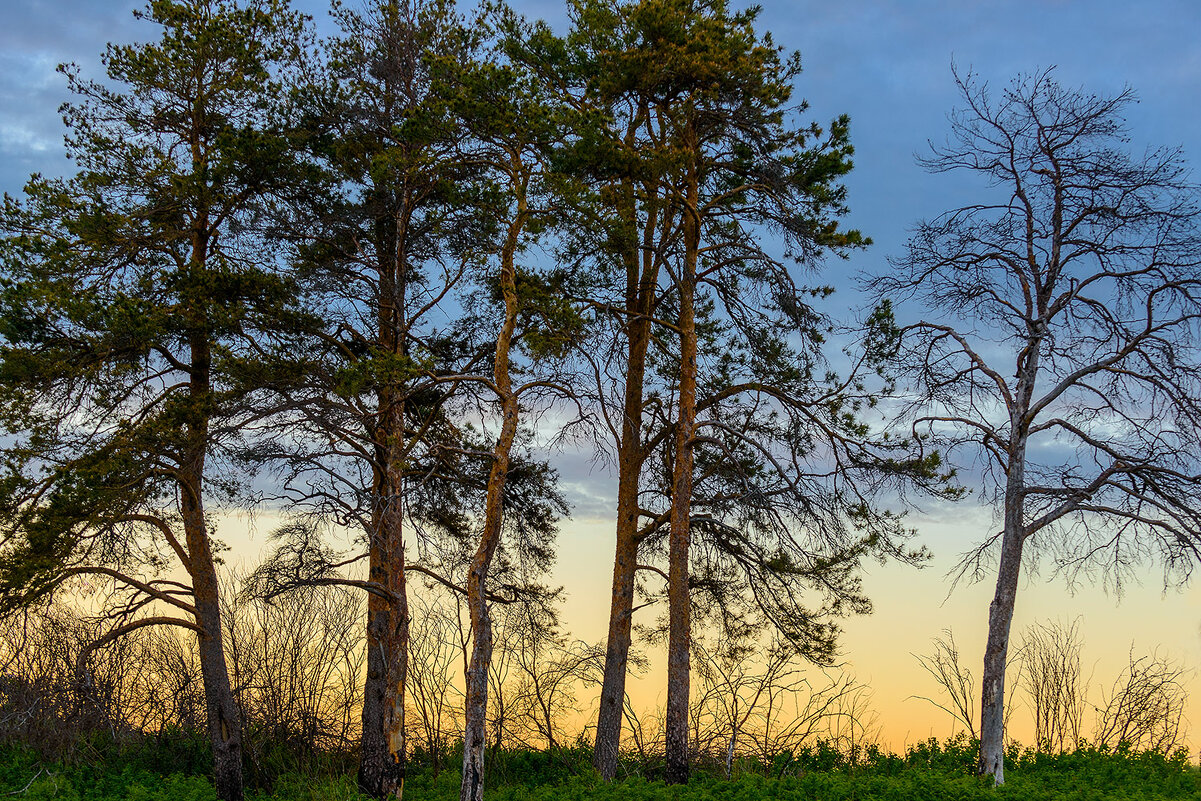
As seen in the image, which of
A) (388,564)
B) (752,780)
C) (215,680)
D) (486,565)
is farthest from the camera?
(215,680)

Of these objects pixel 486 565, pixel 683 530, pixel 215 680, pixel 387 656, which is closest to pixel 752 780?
pixel 683 530

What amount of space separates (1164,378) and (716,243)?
7.02 meters

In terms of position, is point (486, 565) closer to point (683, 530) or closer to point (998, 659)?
point (683, 530)

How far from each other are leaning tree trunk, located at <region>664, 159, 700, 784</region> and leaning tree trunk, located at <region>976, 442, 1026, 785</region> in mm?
4223

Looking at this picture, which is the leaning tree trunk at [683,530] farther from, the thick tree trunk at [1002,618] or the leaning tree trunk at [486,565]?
the thick tree trunk at [1002,618]

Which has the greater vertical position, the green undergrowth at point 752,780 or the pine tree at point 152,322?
the pine tree at point 152,322

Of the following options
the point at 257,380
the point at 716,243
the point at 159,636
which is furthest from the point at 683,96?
the point at 159,636

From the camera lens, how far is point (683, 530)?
14.2m

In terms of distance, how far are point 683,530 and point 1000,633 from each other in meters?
4.71

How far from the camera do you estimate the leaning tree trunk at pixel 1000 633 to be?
13172 mm

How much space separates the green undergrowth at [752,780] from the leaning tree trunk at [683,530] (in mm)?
741

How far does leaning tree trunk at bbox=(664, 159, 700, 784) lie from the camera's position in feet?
43.5

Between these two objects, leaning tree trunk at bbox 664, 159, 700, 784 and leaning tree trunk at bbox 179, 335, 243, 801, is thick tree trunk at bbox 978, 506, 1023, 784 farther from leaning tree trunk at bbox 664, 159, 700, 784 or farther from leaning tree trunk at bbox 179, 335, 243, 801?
leaning tree trunk at bbox 179, 335, 243, 801

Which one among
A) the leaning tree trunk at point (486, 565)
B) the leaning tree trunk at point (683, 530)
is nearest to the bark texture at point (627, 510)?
the leaning tree trunk at point (683, 530)
